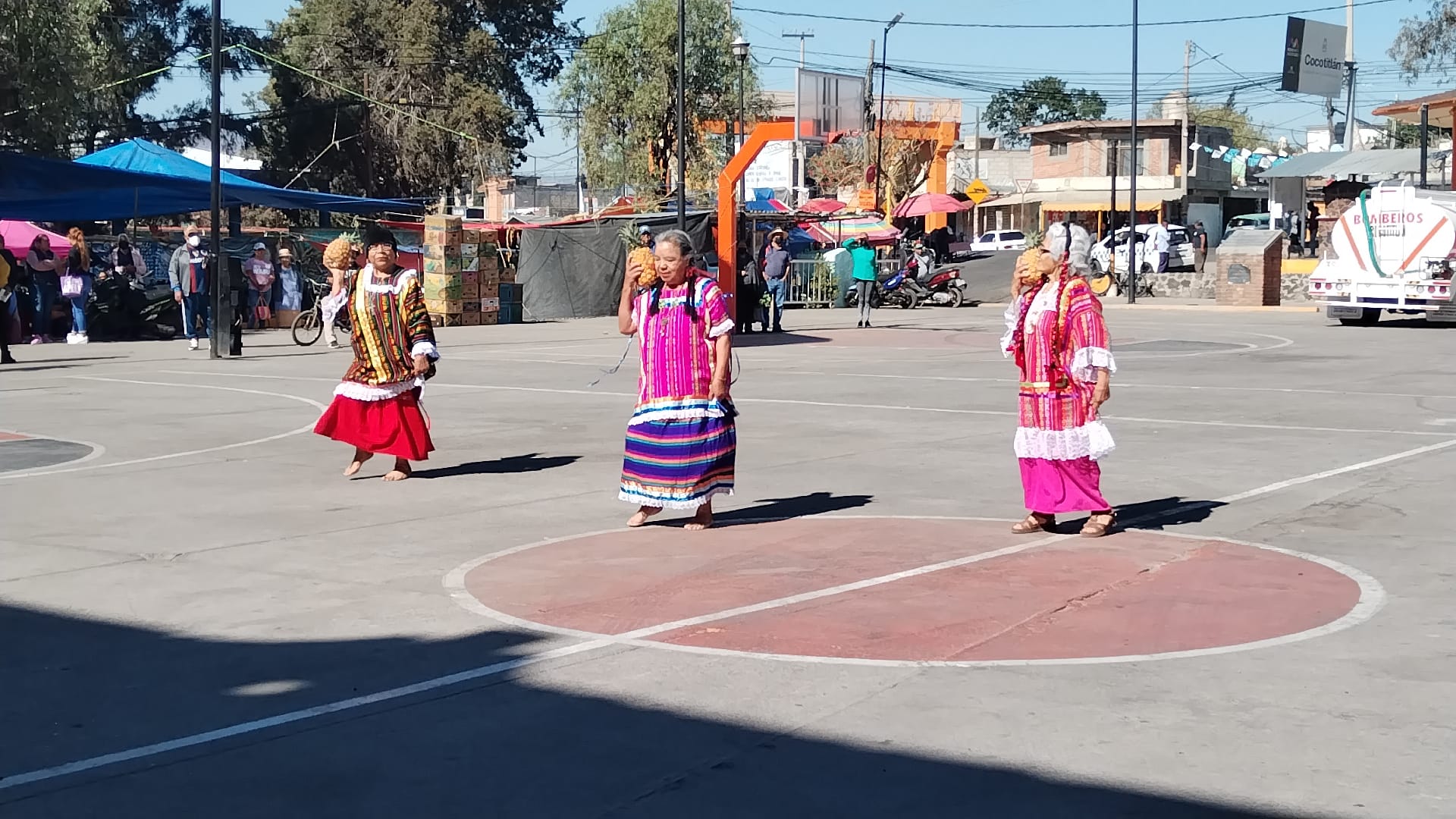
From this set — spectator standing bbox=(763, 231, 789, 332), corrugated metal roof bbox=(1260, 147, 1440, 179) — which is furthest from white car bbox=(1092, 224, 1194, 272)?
spectator standing bbox=(763, 231, 789, 332)

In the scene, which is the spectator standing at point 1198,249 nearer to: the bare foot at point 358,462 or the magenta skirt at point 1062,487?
the bare foot at point 358,462

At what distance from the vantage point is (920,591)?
7.84 m

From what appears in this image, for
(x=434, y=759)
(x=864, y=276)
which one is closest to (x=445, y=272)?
(x=864, y=276)

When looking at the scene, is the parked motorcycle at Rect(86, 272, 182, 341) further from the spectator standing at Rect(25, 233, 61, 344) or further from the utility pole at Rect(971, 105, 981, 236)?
the utility pole at Rect(971, 105, 981, 236)

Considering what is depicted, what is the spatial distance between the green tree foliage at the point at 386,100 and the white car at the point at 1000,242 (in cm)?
2032

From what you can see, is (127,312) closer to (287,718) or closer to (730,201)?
(730,201)

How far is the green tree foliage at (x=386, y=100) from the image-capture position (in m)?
60.7

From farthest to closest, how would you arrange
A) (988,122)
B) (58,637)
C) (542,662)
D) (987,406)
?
(988,122) → (987,406) → (58,637) → (542,662)

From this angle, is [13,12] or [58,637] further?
[13,12]

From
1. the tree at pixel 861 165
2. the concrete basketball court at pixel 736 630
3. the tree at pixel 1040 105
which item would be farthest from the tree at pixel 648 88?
the tree at pixel 1040 105

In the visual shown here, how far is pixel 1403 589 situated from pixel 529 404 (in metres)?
10.6

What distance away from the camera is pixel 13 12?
37062mm

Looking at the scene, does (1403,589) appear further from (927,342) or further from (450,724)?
(927,342)

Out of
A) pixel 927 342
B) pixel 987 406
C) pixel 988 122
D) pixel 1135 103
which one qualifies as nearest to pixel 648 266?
pixel 987 406
